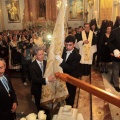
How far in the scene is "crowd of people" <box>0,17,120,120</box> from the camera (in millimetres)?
3102

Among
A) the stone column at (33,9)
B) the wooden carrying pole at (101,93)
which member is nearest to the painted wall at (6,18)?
the stone column at (33,9)

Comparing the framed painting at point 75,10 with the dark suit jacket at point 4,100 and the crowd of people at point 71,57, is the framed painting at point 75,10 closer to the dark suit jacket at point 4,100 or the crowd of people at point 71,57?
the crowd of people at point 71,57

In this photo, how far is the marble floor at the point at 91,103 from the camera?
146 inches

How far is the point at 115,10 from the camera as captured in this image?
26.8ft

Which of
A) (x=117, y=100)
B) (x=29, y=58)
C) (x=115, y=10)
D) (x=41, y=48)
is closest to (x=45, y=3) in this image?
(x=115, y=10)

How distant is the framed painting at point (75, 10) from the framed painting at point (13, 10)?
547cm

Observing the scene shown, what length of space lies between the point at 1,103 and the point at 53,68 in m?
0.96

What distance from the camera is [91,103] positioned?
13.6 feet

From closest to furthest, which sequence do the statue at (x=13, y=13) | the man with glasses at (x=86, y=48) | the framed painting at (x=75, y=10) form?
the man with glasses at (x=86, y=48) → the framed painting at (x=75, y=10) → the statue at (x=13, y=13)

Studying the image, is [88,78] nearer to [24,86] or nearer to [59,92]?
[24,86]

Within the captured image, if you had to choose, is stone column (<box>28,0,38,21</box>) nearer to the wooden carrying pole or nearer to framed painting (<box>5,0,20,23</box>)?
framed painting (<box>5,0,20,23</box>)

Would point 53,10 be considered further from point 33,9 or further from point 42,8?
point 33,9

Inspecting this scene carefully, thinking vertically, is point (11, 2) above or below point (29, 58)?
above

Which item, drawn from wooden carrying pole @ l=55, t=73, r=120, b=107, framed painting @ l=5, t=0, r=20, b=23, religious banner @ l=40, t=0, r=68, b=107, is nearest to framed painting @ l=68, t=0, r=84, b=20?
framed painting @ l=5, t=0, r=20, b=23
